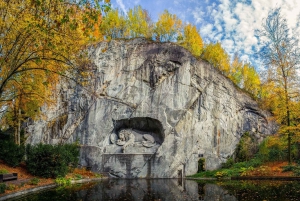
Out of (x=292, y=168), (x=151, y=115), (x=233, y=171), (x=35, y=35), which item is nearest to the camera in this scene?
(x=35, y=35)

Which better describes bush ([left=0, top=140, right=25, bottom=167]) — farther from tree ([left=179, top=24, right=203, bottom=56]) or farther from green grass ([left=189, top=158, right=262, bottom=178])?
tree ([left=179, top=24, right=203, bottom=56])

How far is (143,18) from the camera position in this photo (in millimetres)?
30297

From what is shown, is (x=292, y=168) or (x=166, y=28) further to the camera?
(x=166, y=28)

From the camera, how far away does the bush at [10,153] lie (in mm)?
15695

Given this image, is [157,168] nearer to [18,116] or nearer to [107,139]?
[107,139]

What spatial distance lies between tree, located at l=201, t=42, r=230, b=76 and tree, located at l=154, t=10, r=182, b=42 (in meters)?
3.72

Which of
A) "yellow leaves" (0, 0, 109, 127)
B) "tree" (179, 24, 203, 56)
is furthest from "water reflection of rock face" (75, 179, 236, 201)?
"tree" (179, 24, 203, 56)

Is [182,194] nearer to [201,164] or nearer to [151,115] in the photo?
[201,164]

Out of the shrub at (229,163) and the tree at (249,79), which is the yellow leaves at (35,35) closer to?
the shrub at (229,163)

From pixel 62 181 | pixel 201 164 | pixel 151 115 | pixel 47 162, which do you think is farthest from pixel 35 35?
pixel 201 164

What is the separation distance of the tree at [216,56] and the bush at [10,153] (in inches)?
809

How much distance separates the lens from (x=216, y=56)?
29.2m

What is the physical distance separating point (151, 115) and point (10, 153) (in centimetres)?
1074

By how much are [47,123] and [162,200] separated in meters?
17.9
